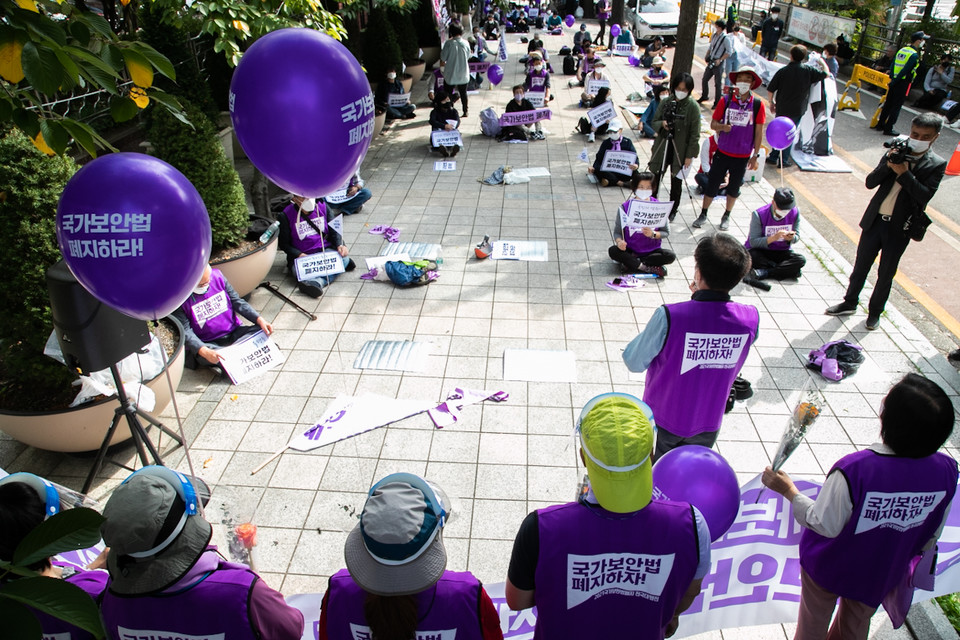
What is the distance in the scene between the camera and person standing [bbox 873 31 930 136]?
12156 millimetres

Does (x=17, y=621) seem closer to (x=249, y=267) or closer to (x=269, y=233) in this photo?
(x=249, y=267)

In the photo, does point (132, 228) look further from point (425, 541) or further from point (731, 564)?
point (731, 564)

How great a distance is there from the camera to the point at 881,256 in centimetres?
599

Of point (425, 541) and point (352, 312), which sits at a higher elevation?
point (425, 541)

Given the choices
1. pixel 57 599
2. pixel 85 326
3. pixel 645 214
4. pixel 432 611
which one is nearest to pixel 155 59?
pixel 57 599

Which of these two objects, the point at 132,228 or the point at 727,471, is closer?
the point at 727,471

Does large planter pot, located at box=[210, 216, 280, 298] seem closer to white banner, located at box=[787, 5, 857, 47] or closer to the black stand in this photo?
the black stand

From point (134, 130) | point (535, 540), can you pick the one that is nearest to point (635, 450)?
point (535, 540)

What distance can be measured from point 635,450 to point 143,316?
279 centimetres

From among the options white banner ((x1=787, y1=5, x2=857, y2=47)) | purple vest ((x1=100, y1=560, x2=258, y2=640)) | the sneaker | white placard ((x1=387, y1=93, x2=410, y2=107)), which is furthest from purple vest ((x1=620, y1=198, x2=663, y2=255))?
white banner ((x1=787, y1=5, x2=857, y2=47))

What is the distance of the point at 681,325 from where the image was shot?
3.34 meters

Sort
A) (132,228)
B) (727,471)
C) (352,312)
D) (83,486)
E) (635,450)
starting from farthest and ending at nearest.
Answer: (352,312)
(83,486)
(132,228)
(727,471)
(635,450)

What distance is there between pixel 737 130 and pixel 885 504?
6427 mm

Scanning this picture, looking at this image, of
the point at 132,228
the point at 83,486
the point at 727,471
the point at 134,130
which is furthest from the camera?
the point at 134,130
